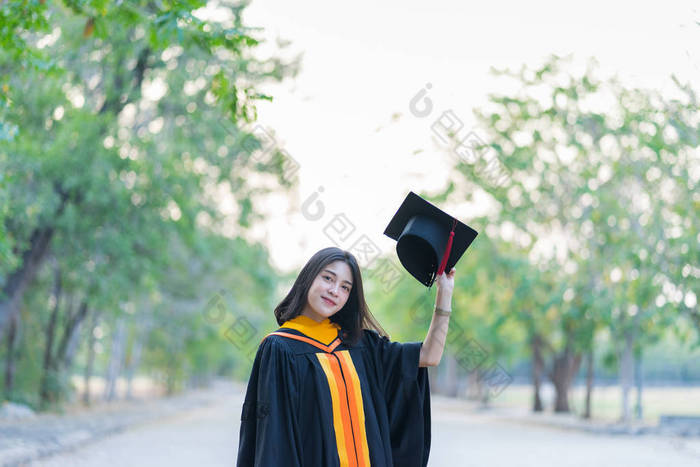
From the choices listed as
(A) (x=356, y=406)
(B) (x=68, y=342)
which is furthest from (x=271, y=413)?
(B) (x=68, y=342)

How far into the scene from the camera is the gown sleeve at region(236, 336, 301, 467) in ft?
10.5

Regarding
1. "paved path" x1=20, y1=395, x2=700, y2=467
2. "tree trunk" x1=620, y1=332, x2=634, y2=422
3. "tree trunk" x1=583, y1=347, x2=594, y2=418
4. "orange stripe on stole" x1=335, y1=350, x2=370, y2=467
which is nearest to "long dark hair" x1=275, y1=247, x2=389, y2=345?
"orange stripe on stole" x1=335, y1=350, x2=370, y2=467

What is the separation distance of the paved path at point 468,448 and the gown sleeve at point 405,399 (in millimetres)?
6821

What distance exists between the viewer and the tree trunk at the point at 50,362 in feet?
58.5

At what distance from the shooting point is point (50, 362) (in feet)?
64.5

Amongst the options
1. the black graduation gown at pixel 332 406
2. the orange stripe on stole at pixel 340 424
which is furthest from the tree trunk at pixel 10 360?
the orange stripe on stole at pixel 340 424

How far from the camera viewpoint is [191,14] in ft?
15.8

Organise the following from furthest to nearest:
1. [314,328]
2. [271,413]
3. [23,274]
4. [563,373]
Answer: [563,373]
[23,274]
[314,328]
[271,413]

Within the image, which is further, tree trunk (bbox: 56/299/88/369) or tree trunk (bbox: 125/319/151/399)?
tree trunk (bbox: 125/319/151/399)

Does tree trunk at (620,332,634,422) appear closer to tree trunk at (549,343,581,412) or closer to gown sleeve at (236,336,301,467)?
tree trunk at (549,343,581,412)

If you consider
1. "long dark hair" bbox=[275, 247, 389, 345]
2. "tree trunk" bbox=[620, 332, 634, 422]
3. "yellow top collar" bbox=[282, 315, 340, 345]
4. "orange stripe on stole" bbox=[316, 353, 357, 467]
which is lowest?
"tree trunk" bbox=[620, 332, 634, 422]

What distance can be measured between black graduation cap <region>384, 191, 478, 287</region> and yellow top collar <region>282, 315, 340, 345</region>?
0.48 m

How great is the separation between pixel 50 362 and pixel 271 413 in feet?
59.5

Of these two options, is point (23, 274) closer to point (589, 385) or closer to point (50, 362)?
point (50, 362)
